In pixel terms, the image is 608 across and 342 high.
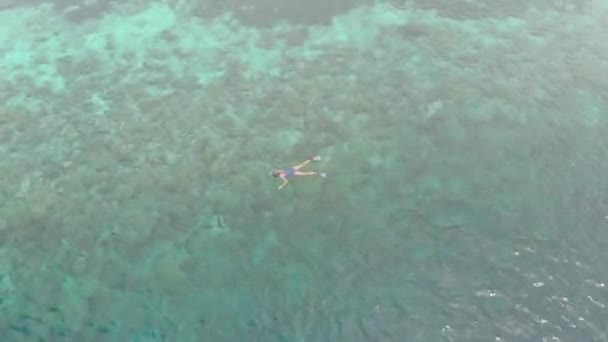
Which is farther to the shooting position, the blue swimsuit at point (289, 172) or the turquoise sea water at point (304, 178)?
the blue swimsuit at point (289, 172)

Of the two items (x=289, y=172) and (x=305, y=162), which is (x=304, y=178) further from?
(x=305, y=162)

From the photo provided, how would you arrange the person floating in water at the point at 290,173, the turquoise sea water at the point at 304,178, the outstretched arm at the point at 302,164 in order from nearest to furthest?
the turquoise sea water at the point at 304,178, the person floating in water at the point at 290,173, the outstretched arm at the point at 302,164

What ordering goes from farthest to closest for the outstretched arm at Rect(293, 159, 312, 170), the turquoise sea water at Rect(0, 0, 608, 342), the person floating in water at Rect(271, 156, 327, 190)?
the outstretched arm at Rect(293, 159, 312, 170), the person floating in water at Rect(271, 156, 327, 190), the turquoise sea water at Rect(0, 0, 608, 342)

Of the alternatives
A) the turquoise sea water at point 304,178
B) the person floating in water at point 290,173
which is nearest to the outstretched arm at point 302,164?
the person floating in water at point 290,173

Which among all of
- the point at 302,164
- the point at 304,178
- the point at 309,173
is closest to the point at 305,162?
the point at 302,164

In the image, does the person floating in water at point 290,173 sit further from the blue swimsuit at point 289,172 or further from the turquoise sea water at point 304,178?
the turquoise sea water at point 304,178

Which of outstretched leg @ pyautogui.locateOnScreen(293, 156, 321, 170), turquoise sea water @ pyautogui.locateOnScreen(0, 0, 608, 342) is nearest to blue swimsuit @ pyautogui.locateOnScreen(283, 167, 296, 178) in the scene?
outstretched leg @ pyautogui.locateOnScreen(293, 156, 321, 170)

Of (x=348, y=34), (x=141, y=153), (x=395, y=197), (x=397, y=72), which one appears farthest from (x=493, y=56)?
(x=141, y=153)

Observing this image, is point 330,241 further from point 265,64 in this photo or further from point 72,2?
point 72,2

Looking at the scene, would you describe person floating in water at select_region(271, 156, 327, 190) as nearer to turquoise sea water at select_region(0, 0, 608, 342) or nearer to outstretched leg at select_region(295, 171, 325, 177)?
outstretched leg at select_region(295, 171, 325, 177)
